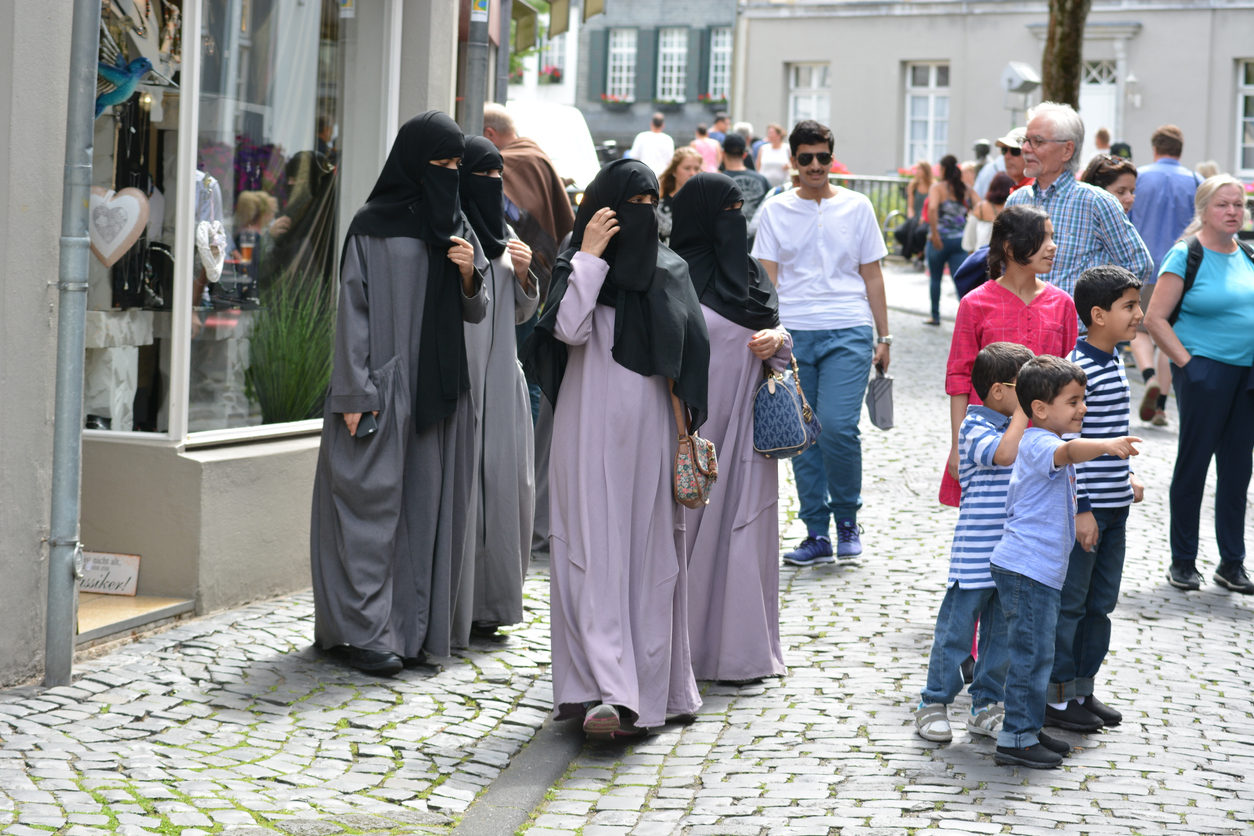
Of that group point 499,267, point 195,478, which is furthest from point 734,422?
point 195,478

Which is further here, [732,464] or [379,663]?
[732,464]

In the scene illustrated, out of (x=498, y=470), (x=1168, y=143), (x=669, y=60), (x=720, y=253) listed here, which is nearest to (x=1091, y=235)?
(x=720, y=253)

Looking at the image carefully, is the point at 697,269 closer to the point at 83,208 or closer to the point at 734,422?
the point at 734,422

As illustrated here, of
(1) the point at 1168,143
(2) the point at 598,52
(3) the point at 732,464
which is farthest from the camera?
(2) the point at 598,52

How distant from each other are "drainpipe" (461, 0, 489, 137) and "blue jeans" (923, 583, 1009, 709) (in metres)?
3.39

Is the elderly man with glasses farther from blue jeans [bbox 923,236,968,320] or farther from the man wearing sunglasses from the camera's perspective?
blue jeans [bbox 923,236,968,320]

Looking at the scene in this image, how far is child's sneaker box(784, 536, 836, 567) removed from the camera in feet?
28.6

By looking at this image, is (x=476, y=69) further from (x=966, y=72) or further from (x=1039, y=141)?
(x=966, y=72)

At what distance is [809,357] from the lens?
28.1ft

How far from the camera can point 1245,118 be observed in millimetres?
33688

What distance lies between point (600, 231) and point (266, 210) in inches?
109

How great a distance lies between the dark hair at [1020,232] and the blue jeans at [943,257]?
1234 centimetres

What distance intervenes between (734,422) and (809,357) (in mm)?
1906

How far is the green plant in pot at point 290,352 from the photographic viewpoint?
25.8ft
